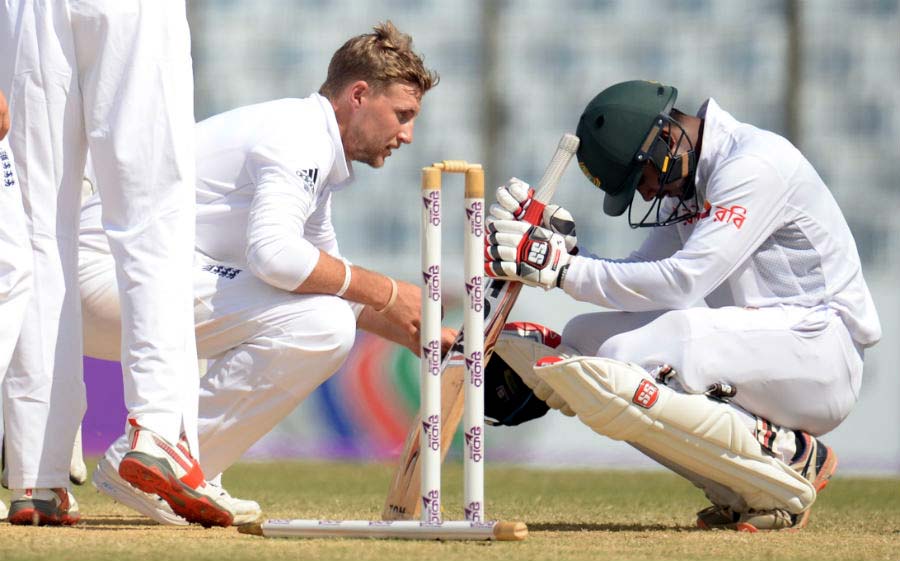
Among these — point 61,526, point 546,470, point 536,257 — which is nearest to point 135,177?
point 61,526

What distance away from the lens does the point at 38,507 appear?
11.0 ft

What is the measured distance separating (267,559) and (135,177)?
94 cm

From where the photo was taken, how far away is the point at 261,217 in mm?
→ 3689

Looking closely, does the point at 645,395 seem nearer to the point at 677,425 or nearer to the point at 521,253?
the point at 677,425

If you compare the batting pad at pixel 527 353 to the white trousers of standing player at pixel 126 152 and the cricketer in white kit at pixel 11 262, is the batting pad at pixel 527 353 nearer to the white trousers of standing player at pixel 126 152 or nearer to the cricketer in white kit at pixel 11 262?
the white trousers of standing player at pixel 126 152

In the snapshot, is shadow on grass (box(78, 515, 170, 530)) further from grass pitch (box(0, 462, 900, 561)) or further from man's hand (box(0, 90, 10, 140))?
man's hand (box(0, 90, 10, 140))

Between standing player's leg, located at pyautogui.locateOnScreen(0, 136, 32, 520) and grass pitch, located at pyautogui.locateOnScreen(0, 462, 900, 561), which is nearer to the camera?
grass pitch, located at pyautogui.locateOnScreen(0, 462, 900, 561)

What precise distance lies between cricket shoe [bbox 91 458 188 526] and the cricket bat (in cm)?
50

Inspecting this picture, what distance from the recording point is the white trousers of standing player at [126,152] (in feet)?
10.6

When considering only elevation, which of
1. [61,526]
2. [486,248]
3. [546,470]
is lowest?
[546,470]

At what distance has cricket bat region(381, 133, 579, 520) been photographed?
3590 mm

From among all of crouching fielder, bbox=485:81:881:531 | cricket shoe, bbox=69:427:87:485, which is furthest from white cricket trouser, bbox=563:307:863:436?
cricket shoe, bbox=69:427:87:485

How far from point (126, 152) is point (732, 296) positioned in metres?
1.63

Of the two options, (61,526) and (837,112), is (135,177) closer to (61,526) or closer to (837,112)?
(61,526)
